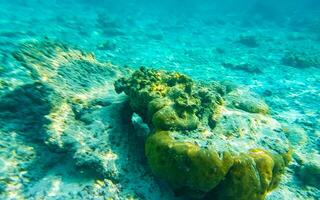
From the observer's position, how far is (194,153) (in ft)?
14.9

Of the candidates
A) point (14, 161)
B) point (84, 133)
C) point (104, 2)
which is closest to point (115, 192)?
point (84, 133)

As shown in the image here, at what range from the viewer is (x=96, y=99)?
6.78 m

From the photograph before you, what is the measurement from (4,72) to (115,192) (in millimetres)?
4550

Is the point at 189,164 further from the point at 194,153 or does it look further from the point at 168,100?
the point at 168,100

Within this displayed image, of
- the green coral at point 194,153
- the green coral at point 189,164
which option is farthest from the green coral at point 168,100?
the green coral at point 189,164

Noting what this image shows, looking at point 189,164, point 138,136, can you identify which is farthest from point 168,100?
point 189,164

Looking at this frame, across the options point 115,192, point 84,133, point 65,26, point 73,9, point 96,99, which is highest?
point 73,9

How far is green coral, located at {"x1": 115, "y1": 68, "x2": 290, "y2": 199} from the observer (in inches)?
178

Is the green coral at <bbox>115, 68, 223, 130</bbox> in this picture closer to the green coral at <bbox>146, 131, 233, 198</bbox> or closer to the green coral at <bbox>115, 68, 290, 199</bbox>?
the green coral at <bbox>115, 68, 290, 199</bbox>

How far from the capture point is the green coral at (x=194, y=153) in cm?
452

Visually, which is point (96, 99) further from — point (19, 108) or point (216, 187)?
point (216, 187)

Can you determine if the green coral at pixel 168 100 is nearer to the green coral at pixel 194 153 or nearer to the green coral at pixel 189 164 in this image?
the green coral at pixel 194 153

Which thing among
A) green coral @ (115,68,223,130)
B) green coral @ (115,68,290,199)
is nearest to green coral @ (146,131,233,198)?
green coral @ (115,68,290,199)

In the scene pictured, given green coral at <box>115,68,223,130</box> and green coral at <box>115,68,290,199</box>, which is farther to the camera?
green coral at <box>115,68,223,130</box>
